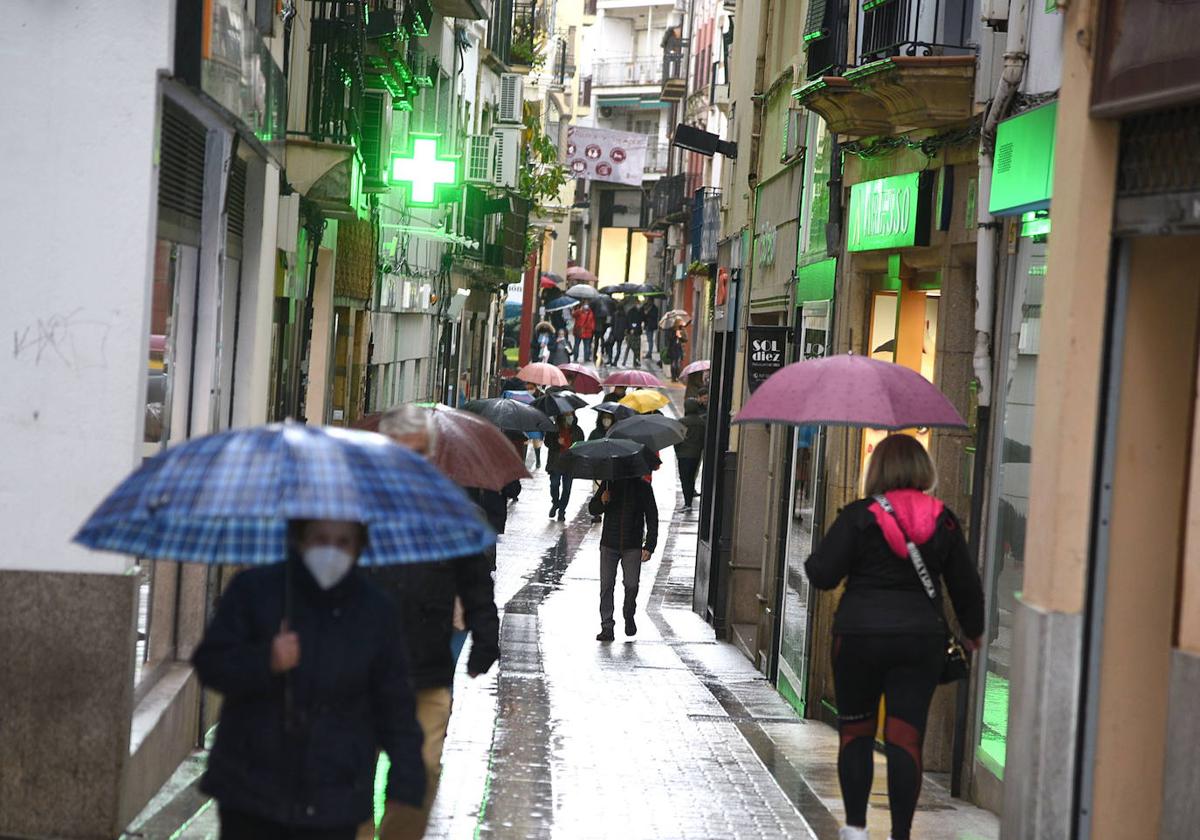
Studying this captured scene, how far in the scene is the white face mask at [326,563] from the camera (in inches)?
198

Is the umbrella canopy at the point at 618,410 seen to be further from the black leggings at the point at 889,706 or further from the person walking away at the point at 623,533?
the black leggings at the point at 889,706

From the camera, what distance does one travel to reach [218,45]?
30.1 feet

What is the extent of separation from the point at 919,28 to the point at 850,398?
420cm

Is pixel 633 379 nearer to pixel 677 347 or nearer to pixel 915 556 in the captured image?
pixel 677 347

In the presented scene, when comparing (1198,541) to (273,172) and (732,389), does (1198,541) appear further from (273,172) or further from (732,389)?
(732,389)

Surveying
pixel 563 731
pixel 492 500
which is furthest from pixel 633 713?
pixel 492 500

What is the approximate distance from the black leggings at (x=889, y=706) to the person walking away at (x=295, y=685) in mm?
3428

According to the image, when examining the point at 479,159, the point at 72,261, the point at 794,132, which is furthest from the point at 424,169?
the point at 479,159

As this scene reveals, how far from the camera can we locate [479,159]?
37.6 meters

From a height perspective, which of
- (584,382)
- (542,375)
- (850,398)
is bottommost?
(584,382)

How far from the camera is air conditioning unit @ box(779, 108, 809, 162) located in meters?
18.3

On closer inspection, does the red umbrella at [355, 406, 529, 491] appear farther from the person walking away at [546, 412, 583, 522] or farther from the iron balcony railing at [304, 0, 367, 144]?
the person walking away at [546, 412, 583, 522]

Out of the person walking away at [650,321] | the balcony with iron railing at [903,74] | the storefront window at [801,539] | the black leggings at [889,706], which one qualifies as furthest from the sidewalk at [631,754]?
the person walking away at [650,321]

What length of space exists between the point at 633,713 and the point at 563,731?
4.32ft
